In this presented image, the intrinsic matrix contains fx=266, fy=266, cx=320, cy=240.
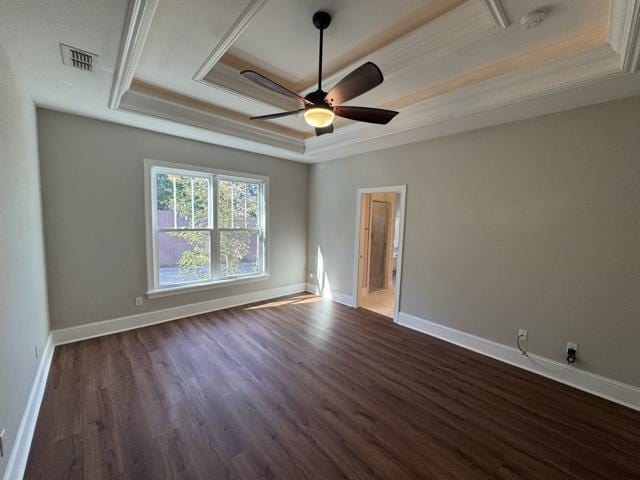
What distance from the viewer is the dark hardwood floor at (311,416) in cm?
164

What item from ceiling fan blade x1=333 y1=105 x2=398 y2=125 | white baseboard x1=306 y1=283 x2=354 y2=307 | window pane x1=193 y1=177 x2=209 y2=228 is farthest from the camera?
white baseboard x1=306 y1=283 x2=354 y2=307

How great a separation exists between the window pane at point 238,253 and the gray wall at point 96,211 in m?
0.78

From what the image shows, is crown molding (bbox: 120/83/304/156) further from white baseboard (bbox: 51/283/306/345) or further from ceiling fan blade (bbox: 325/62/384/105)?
white baseboard (bbox: 51/283/306/345)

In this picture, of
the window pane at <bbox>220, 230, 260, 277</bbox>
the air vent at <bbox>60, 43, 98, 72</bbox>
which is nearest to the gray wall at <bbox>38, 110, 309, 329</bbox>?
the window pane at <bbox>220, 230, 260, 277</bbox>

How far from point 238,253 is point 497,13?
13.6ft

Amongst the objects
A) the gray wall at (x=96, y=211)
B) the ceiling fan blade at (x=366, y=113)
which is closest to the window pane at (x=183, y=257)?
the gray wall at (x=96, y=211)

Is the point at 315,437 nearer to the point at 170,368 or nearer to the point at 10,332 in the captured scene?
the point at 170,368

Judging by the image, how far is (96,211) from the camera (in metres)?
3.14

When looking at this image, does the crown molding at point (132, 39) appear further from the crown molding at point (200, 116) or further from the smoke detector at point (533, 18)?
the smoke detector at point (533, 18)

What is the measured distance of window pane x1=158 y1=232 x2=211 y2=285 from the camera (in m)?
3.74

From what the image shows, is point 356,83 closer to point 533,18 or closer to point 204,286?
point 533,18

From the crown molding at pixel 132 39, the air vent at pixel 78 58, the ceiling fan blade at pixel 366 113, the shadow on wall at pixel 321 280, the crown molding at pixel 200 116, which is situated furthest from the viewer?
the shadow on wall at pixel 321 280

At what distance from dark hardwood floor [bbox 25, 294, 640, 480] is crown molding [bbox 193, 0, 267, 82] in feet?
9.03

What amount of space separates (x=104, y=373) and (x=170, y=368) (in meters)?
0.57
